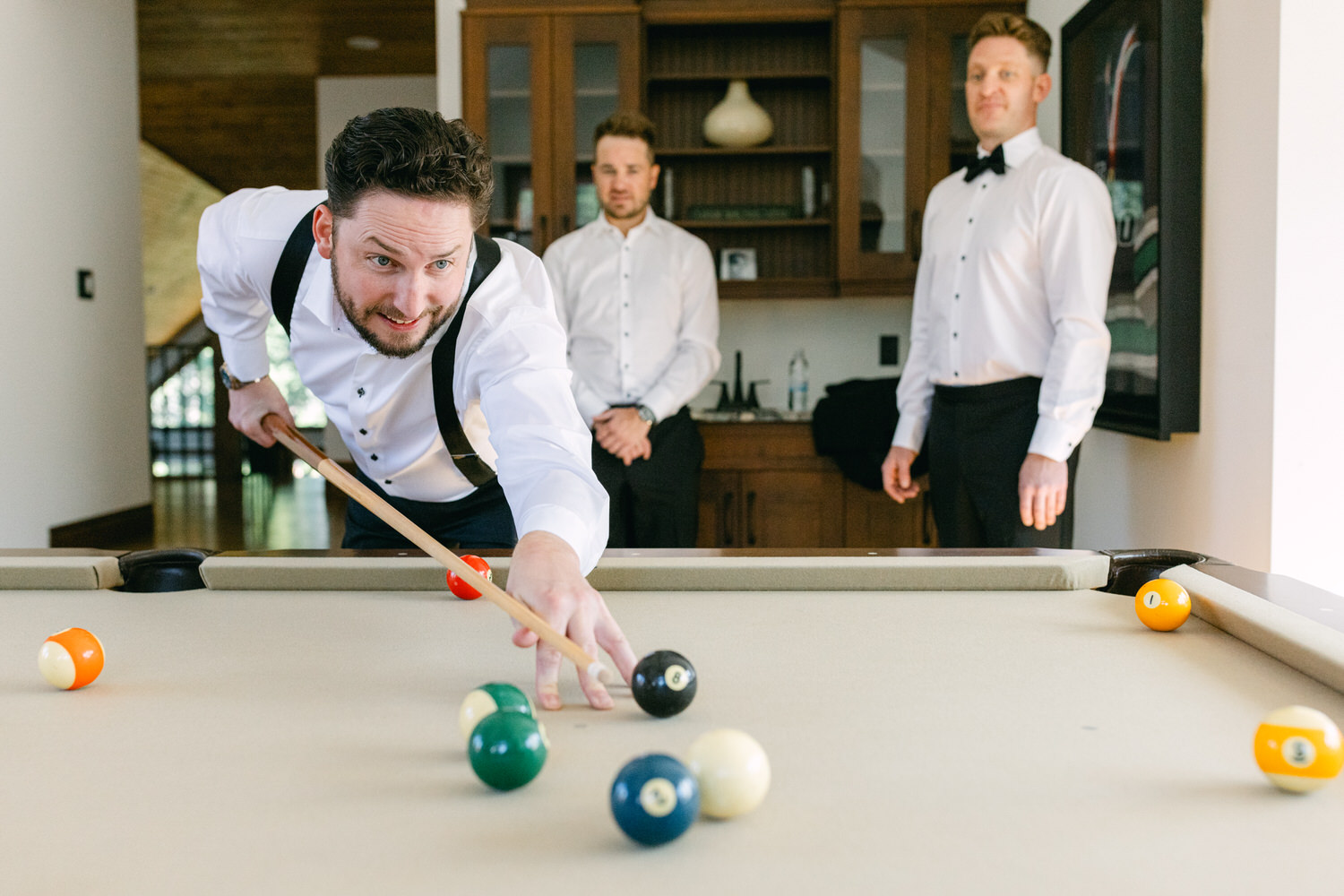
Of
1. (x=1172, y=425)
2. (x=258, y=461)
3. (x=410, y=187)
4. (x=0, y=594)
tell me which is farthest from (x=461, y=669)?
(x=258, y=461)

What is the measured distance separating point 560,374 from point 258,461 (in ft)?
25.7

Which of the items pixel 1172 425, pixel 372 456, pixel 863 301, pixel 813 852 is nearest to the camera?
pixel 813 852

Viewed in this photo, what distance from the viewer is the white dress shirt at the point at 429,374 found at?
4.41 ft

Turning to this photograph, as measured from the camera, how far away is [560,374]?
149 centimetres

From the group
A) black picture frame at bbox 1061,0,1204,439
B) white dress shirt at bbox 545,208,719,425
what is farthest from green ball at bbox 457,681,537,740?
white dress shirt at bbox 545,208,719,425

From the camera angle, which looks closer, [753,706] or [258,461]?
[753,706]

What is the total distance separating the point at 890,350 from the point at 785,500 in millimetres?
878

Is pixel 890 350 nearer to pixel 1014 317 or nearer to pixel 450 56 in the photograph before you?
pixel 1014 317

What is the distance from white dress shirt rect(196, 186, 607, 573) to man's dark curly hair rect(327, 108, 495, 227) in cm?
20

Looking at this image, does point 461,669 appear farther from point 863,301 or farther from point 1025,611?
point 863,301

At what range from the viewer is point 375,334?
4.98ft

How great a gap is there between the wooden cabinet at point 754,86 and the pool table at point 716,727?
2.45 m

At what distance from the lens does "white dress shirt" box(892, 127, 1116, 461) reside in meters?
2.25

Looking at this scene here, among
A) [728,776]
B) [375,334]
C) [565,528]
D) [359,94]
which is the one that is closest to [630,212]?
[375,334]
